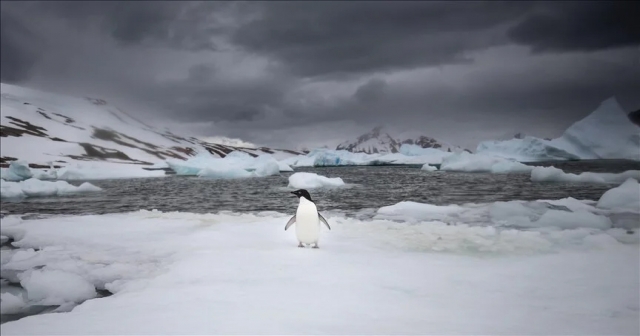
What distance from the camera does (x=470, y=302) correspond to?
3154 millimetres

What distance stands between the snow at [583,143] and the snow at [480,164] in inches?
201

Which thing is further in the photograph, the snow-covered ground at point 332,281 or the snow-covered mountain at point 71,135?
the snow-covered mountain at point 71,135

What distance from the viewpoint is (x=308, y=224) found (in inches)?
211

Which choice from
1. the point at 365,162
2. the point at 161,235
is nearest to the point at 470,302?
the point at 161,235

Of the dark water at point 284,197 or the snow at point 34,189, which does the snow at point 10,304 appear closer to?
the dark water at point 284,197

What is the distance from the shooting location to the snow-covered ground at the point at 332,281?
2.74 metres

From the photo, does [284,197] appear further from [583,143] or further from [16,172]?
[583,143]

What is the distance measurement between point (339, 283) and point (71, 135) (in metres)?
83.5

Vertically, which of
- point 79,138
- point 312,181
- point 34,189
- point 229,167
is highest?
point 79,138

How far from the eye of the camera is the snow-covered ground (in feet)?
8.98

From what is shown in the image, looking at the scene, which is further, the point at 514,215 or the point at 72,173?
the point at 72,173

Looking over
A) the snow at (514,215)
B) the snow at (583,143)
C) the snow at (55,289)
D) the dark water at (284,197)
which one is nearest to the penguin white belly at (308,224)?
the snow at (55,289)

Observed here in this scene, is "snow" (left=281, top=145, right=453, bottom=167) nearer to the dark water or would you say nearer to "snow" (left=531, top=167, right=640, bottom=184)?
"snow" (left=531, top=167, right=640, bottom=184)

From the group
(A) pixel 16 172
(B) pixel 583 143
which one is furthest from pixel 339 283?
(B) pixel 583 143
